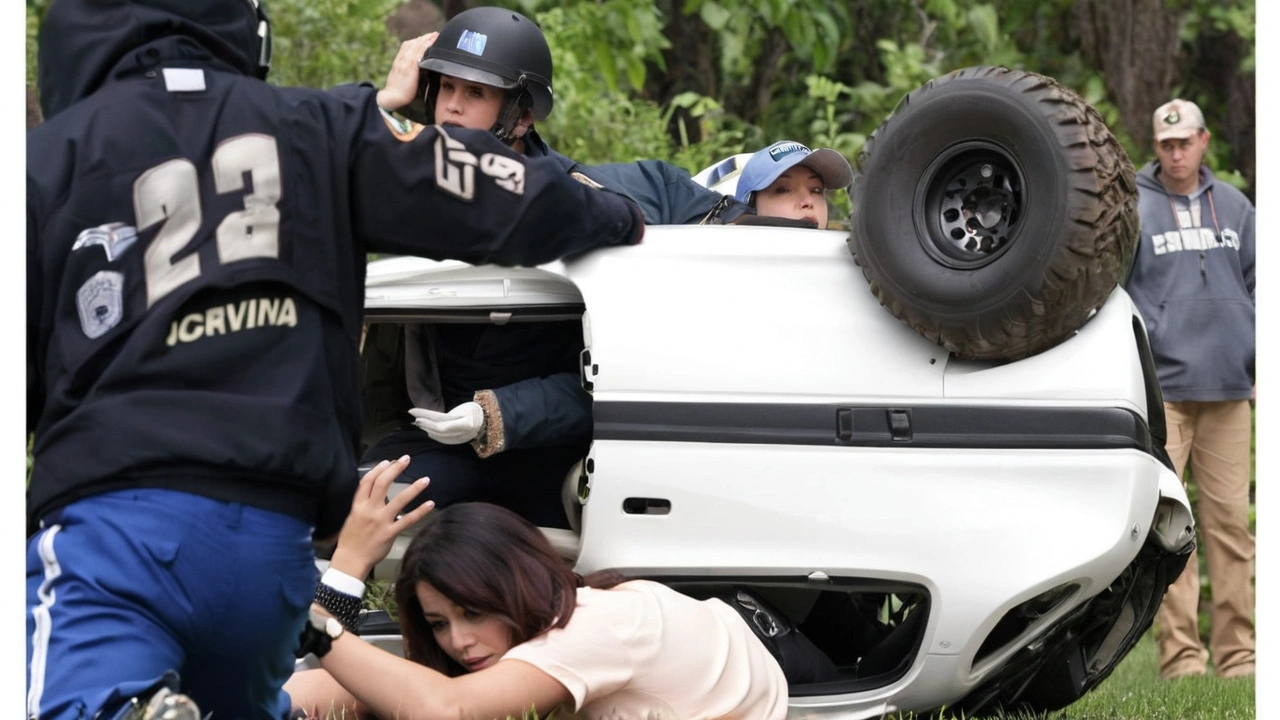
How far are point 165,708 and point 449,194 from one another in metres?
1.05

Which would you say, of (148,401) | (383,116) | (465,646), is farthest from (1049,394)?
(148,401)

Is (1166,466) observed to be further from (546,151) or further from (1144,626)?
(546,151)

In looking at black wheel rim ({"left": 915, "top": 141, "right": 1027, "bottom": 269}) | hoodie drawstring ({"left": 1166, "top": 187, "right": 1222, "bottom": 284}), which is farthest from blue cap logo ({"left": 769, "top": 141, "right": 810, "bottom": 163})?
hoodie drawstring ({"left": 1166, "top": 187, "right": 1222, "bottom": 284})

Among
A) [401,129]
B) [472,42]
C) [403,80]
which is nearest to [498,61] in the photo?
[472,42]

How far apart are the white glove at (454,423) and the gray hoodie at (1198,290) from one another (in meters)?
4.08

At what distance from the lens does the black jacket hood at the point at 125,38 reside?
300cm

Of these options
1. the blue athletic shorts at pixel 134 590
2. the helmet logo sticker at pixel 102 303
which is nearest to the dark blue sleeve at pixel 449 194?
the helmet logo sticker at pixel 102 303

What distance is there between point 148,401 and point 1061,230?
2164 millimetres

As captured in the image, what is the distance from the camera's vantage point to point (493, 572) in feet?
12.8

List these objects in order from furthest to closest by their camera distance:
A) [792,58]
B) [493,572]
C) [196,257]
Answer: [792,58] → [493,572] → [196,257]

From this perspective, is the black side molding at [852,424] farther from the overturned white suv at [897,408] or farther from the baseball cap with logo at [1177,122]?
the baseball cap with logo at [1177,122]

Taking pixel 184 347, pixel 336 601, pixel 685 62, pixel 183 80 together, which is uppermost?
pixel 183 80

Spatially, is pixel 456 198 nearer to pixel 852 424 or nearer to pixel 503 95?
pixel 852 424

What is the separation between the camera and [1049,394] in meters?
4.16
